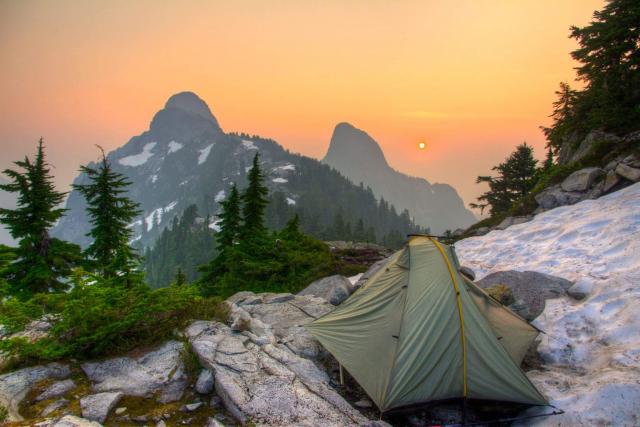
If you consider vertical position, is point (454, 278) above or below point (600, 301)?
above

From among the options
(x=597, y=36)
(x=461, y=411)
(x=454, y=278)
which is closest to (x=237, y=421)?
(x=461, y=411)

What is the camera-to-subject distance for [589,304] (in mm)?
8141

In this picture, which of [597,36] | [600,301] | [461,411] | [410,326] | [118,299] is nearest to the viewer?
[461,411]

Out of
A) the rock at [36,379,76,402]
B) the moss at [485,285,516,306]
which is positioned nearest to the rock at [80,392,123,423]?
the rock at [36,379,76,402]

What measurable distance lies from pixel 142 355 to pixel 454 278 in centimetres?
691

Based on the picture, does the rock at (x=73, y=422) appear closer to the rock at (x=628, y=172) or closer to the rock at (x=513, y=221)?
the rock at (x=513, y=221)

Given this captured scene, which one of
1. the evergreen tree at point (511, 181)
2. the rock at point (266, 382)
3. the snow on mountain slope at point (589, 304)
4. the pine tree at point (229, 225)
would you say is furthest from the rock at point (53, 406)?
the evergreen tree at point (511, 181)

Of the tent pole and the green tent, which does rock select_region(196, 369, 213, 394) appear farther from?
the tent pole

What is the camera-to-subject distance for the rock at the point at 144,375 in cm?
575

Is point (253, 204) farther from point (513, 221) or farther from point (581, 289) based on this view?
point (581, 289)

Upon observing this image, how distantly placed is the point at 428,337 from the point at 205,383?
4.39 m

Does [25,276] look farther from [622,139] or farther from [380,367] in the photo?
[622,139]

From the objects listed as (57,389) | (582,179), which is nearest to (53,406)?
(57,389)

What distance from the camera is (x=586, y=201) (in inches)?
574
